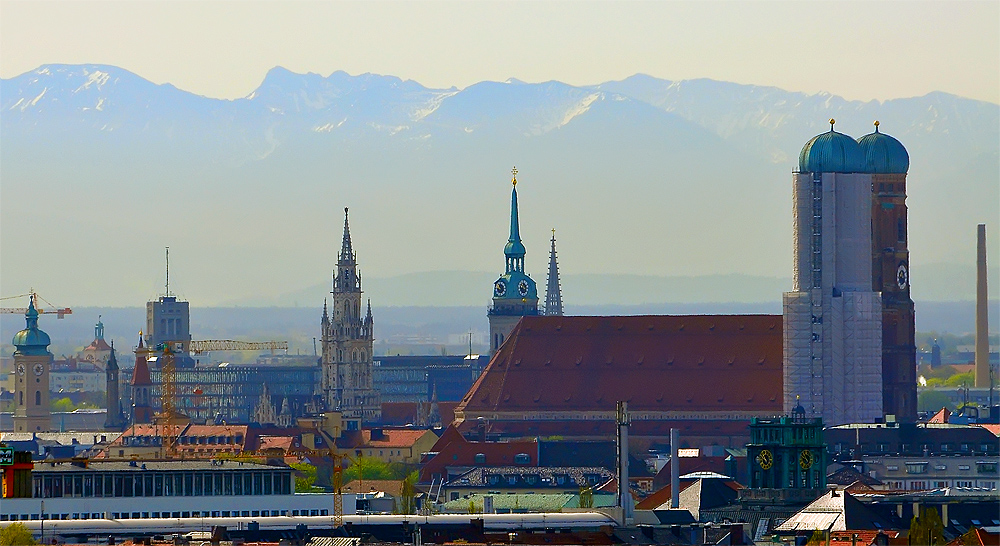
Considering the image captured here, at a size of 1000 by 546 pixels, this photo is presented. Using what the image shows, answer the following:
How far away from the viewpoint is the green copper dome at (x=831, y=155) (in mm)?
174125

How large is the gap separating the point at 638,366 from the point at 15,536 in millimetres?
107771

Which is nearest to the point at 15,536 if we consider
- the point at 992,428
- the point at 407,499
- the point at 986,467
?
the point at 407,499

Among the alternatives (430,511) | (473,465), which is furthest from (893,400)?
(430,511)

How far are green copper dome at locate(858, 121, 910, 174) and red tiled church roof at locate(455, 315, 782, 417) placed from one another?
1270 centimetres

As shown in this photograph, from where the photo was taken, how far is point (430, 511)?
11662cm

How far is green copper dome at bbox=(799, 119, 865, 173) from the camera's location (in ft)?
571

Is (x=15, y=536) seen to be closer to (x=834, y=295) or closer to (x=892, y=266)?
(x=834, y=295)

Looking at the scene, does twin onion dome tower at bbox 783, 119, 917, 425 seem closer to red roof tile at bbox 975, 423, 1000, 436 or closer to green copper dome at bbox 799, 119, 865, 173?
green copper dome at bbox 799, 119, 865, 173

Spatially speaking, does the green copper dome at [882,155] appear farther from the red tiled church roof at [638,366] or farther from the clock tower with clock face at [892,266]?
the red tiled church roof at [638,366]

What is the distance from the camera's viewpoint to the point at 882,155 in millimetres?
178625

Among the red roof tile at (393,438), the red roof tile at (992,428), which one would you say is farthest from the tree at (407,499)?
the red roof tile at (393,438)

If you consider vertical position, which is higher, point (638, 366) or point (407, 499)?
point (638, 366)

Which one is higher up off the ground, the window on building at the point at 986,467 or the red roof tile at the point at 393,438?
the window on building at the point at 986,467

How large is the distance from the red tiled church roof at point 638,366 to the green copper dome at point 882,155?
41.7 feet
